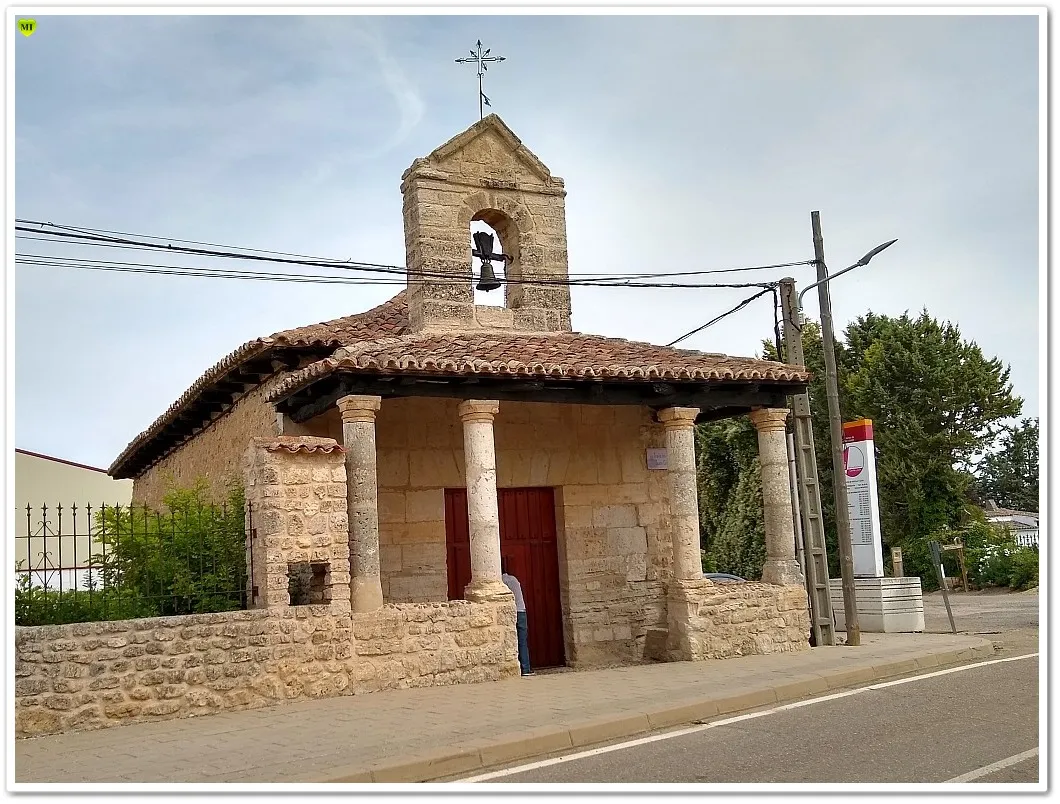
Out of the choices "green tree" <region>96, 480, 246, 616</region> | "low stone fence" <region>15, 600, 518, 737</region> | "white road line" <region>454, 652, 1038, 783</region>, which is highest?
"green tree" <region>96, 480, 246, 616</region>

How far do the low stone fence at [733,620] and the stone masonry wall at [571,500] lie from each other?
34.3 inches

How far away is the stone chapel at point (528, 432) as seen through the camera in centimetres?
1052

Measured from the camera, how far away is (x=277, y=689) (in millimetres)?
8812

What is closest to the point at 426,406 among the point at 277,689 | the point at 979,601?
the point at 277,689

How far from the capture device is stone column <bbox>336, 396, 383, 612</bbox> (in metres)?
9.66

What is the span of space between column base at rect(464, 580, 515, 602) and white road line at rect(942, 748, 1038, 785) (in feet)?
17.0

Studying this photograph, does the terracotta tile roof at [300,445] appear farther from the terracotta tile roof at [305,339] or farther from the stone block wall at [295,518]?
the terracotta tile roof at [305,339]

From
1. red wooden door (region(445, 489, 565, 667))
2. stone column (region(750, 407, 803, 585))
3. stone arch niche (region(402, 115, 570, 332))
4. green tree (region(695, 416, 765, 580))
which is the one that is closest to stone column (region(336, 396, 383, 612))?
red wooden door (region(445, 489, 565, 667))

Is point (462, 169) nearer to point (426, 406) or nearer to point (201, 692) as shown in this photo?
point (426, 406)

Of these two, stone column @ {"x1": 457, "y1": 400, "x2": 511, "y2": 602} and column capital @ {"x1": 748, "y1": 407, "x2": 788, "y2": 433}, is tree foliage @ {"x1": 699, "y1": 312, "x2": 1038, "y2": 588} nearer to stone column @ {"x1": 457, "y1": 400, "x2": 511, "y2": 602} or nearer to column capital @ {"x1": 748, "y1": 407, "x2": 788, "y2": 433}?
column capital @ {"x1": 748, "y1": 407, "x2": 788, "y2": 433}

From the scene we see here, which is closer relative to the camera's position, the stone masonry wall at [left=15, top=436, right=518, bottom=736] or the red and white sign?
the stone masonry wall at [left=15, top=436, right=518, bottom=736]

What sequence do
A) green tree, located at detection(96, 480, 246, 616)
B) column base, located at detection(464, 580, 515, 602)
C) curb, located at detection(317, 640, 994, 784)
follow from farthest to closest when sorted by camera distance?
column base, located at detection(464, 580, 515, 602)
green tree, located at detection(96, 480, 246, 616)
curb, located at detection(317, 640, 994, 784)

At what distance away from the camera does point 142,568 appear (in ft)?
30.1

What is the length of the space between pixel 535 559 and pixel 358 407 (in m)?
3.57
